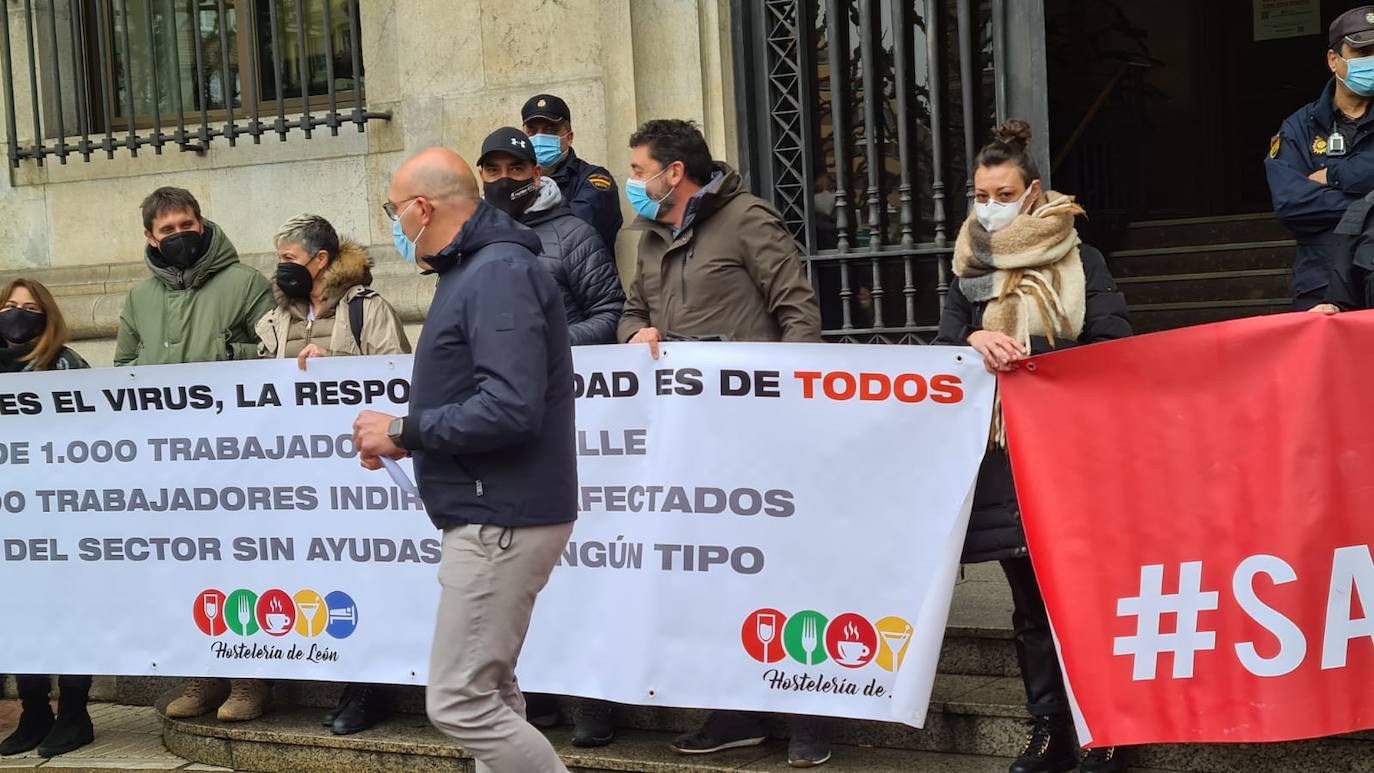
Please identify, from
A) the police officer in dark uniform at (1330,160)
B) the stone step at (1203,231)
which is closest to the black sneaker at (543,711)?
the police officer in dark uniform at (1330,160)

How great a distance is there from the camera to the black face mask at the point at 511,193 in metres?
5.93

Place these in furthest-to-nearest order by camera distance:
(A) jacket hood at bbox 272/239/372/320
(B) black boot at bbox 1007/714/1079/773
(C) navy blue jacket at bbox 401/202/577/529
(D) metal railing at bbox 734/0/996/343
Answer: (D) metal railing at bbox 734/0/996/343 → (A) jacket hood at bbox 272/239/372/320 → (B) black boot at bbox 1007/714/1079/773 → (C) navy blue jacket at bbox 401/202/577/529

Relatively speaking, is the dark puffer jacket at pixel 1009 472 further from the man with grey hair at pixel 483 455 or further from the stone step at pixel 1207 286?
the stone step at pixel 1207 286

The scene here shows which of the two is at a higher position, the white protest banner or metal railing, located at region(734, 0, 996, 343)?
metal railing, located at region(734, 0, 996, 343)

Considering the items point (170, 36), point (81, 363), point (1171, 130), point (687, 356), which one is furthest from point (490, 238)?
point (1171, 130)

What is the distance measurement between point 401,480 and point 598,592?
1.08m

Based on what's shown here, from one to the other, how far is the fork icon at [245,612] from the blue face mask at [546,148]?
207 centimetres

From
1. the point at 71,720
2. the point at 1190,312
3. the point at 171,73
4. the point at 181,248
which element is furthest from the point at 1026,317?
the point at 171,73

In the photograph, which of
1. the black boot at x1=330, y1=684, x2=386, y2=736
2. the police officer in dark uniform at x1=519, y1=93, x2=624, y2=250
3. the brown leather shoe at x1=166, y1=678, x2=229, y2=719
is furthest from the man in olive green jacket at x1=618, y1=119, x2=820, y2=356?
the brown leather shoe at x1=166, y1=678, x2=229, y2=719

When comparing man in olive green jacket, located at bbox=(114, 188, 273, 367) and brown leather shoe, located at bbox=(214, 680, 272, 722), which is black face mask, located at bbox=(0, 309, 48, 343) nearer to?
man in olive green jacket, located at bbox=(114, 188, 273, 367)

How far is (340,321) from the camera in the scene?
599 centimetres

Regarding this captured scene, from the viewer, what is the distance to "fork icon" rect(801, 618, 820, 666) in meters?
5.10

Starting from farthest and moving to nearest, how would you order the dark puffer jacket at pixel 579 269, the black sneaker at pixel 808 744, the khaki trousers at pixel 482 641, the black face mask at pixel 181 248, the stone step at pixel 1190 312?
the stone step at pixel 1190 312 → the black face mask at pixel 181 248 → the dark puffer jacket at pixel 579 269 → the black sneaker at pixel 808 744 → the khaki trousers at pixel 482 641

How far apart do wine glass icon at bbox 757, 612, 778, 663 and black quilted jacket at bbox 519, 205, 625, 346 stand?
1.26 metres
